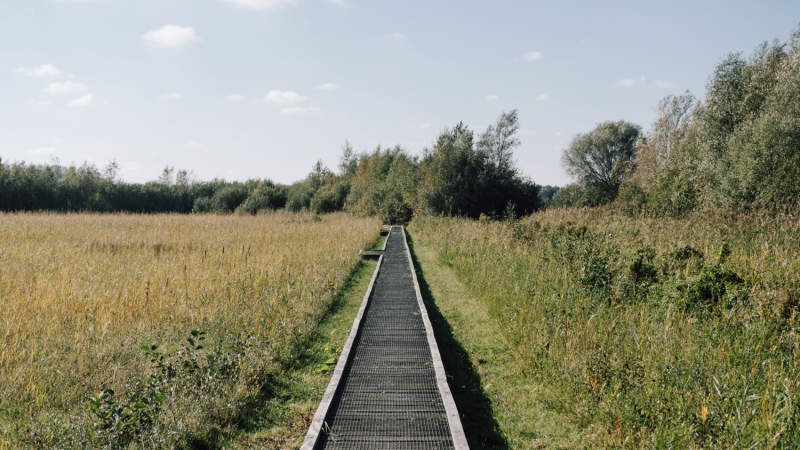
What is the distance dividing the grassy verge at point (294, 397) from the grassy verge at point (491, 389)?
69.6 inches

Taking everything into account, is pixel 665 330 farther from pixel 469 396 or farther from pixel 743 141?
pixel 743 141

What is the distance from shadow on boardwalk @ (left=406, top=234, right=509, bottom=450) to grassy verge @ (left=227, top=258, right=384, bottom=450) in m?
1.72

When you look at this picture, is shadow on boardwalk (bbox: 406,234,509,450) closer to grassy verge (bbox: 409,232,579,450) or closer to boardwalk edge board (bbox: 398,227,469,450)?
grassy verge (bbox: 409,232,579,450)

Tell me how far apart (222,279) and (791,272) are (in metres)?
10.1

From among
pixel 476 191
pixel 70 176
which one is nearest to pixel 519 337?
pixel 476 191

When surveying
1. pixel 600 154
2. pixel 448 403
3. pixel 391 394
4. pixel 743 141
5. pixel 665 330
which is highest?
pixel 600 154

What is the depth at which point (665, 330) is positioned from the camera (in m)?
4.45

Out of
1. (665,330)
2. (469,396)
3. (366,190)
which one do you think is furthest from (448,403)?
(366,190)

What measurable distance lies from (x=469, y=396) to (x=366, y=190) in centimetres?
3263

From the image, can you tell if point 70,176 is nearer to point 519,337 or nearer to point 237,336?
point 237,336

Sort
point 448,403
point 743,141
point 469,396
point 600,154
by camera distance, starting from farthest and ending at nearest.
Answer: point 600,154
point 743,141
point 469,396
point 448,403

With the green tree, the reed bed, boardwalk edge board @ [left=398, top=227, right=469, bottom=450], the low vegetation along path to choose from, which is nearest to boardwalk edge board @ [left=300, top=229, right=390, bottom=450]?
the low vegetation along path

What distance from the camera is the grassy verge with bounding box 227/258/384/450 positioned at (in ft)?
12.4

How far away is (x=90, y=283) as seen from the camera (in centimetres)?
725
